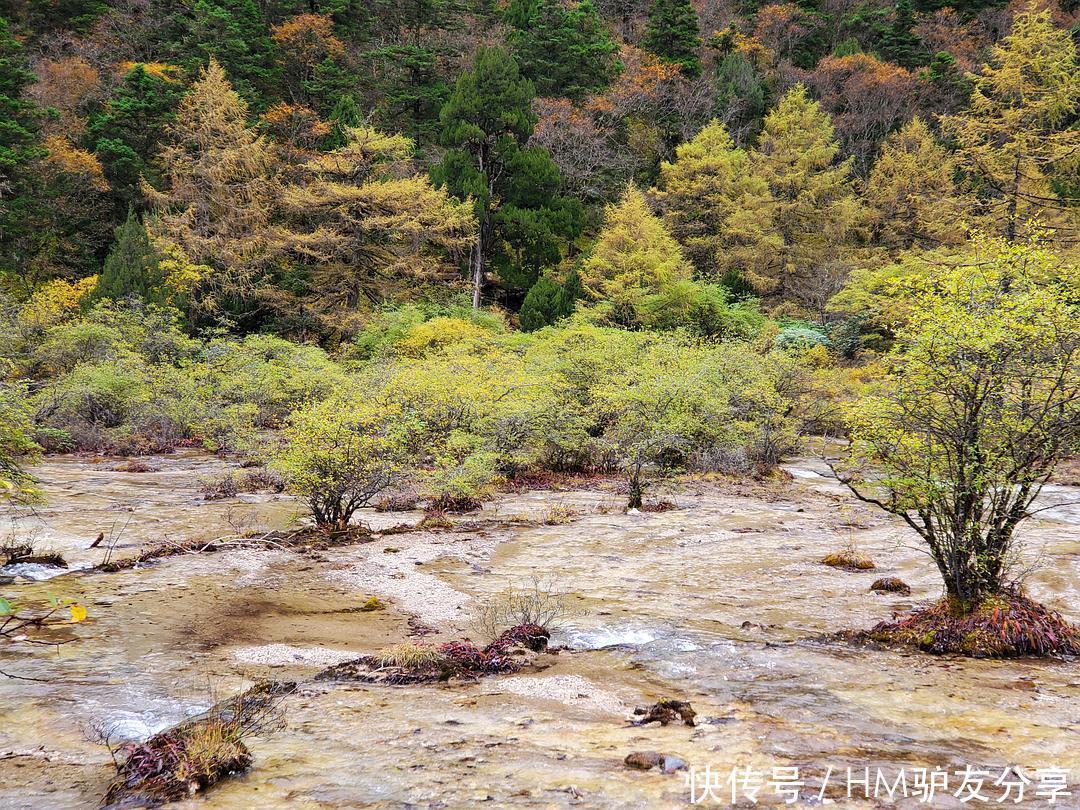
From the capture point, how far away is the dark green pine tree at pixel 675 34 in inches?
1609

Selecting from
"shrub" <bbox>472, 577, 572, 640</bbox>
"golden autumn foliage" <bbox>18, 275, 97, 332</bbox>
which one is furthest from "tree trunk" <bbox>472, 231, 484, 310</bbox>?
"shrub" <bbox>472, 577, 572, 640</bbox>

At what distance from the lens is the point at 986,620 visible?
573cm

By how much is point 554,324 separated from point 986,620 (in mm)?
23054

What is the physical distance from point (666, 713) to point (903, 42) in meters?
51.4

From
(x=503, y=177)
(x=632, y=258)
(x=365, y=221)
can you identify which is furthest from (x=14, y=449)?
(x=503, y=177)

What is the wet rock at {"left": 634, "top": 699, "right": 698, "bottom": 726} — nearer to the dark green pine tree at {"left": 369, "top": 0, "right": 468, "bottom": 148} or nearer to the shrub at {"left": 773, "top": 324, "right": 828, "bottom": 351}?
the shrub at {"left": 773, "top": 324, "right": 828, "bottom": 351}

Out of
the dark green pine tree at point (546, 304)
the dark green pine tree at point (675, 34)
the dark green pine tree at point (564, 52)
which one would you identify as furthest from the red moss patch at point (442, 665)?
the dark green pine tree at point (675, 34)

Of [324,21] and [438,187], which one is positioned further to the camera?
[324,21]

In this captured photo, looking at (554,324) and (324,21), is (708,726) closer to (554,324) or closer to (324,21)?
(554,324)

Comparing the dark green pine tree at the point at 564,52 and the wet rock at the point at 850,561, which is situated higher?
the dark green pine tree at the point at 564,52

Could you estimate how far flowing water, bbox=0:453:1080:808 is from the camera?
3.53m

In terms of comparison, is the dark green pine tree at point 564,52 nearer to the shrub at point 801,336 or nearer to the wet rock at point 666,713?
the shrub at point 801,336

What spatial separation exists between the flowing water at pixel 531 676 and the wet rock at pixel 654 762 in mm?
73

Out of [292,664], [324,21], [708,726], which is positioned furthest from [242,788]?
[324,21]
